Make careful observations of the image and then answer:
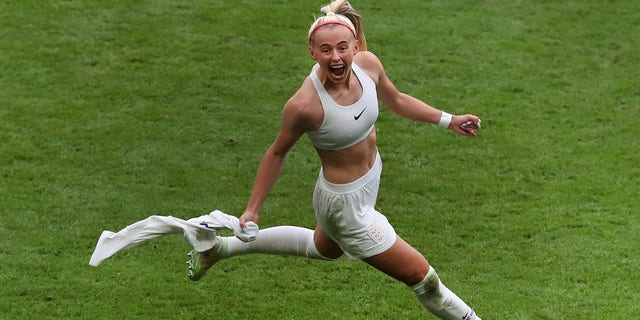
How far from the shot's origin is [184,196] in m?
10.6

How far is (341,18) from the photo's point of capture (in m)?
7.04

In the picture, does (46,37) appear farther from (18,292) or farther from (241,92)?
(18,292)

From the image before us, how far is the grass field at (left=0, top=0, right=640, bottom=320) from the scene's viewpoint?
884cm

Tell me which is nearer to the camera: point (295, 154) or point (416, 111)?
point (416, 111)

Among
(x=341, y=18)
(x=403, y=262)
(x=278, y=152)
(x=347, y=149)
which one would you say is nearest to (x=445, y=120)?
(x=347, y=149)

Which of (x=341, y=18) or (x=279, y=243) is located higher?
(x=341, y=18)

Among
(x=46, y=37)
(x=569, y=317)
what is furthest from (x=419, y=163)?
(x=46, y=37)

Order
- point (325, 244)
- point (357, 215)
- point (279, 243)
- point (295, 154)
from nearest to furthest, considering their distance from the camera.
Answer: point (357, 215), point (325, 244), point (279, 243), point (295, 154)

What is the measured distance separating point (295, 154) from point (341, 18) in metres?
4.75

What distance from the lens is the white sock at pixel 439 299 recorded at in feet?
24.3

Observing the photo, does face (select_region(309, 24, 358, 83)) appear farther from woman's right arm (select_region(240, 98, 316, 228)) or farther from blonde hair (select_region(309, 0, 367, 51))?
woman's right arm (select_region(240, 98, 316, 228))

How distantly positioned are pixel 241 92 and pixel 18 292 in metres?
4.93

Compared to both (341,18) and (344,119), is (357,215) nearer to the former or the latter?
(344,119)

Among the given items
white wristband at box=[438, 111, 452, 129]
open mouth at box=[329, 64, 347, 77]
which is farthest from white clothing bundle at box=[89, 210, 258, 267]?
white wristband at box=[438, 111, 452, 129]
